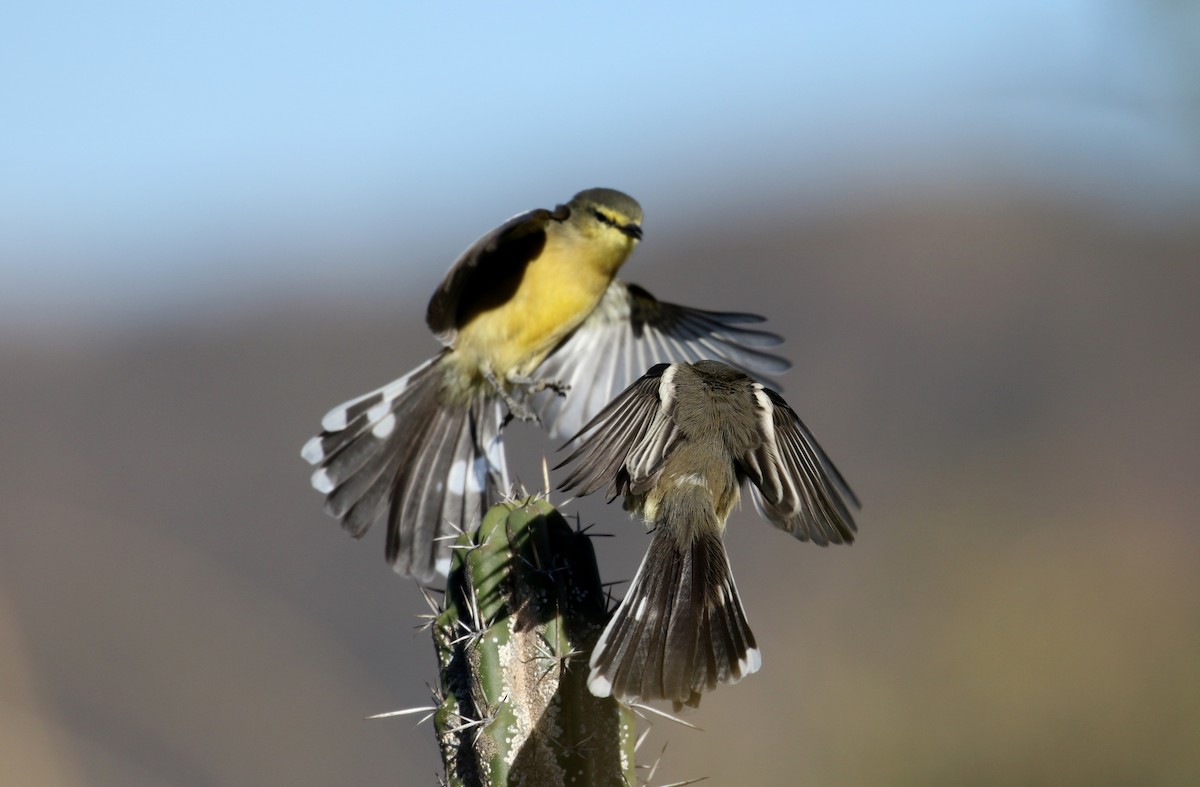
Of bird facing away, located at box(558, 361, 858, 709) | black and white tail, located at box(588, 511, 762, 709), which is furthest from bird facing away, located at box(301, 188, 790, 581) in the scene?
black and white tail, located at box(588, 511, 762, 709)

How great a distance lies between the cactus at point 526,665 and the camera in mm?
3205

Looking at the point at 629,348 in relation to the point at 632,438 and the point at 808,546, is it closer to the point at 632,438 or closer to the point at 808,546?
the point at 632,438

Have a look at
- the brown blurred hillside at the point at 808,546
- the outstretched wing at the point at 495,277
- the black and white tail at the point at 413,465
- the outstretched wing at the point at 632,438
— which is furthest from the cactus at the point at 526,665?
the outstretched wing at the point at 495,277

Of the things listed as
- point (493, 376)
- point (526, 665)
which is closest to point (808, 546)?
point (493, 376)

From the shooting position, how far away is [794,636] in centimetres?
1172

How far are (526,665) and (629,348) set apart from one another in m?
3.80

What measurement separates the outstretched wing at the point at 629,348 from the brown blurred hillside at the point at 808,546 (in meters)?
3.09

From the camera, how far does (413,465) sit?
20.3 ft

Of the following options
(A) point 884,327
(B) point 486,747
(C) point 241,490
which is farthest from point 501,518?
(A) point 884,327

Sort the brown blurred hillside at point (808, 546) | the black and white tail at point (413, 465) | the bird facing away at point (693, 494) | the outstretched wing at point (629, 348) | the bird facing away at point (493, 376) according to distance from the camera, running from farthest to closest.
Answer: the brown blurred hillside at point (808, 546) → the outstretched wing at point (629, 348) → the bird facing away at point (493, 376) → the black and white tail at point (413, 465) → the bird facing away at point (693, 494)

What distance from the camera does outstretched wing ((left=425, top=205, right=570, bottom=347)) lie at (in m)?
6.20

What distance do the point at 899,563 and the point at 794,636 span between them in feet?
4.27

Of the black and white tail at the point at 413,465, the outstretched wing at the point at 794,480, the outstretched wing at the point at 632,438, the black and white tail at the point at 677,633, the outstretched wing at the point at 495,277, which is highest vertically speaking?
the outstretched wing at the point at 495,277

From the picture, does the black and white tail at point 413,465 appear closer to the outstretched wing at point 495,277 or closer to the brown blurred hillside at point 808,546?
the outstretched wing at point 495,277
